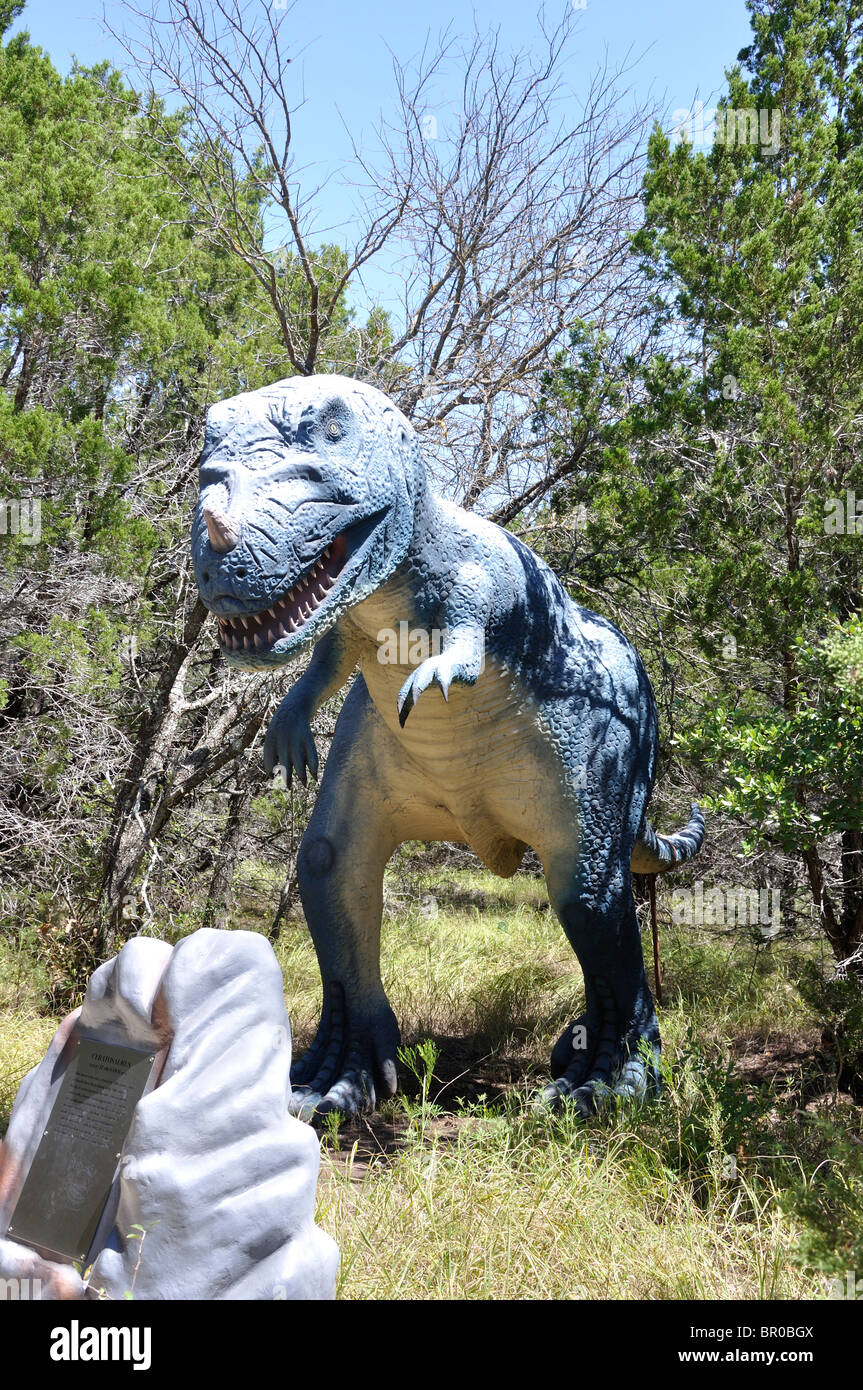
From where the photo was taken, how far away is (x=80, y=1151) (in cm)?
255

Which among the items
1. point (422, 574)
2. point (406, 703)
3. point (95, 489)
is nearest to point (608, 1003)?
Result: point (406, 703)

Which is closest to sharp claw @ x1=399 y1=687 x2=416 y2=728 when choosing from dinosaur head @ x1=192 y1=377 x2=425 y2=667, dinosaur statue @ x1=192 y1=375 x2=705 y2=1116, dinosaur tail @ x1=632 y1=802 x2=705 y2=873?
dinosaur statue @ x1=192 y1=375 x2=705 y2=1116

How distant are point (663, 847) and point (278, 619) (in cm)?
228

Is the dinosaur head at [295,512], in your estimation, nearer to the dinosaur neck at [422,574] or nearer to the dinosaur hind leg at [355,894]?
the dinosaur neck at [422,574]

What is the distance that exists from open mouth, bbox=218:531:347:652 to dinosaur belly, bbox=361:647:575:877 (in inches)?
26.3

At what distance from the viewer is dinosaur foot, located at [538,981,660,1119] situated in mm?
3957

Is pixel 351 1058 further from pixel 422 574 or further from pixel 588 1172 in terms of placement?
pixel 422 574

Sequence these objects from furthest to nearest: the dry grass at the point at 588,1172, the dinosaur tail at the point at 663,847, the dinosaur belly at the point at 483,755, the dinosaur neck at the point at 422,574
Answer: the dinosaur tail at the point at 663,847, the dinosaur belly at the point at 483,755, the dinosaur neck at the point at 422,574, the dry grass at the point at 588,1172

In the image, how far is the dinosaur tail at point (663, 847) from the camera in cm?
460

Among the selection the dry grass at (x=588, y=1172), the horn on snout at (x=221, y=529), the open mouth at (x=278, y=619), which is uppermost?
the horn on snout at (x=221, y=529)

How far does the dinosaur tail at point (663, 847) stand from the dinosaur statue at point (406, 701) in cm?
1

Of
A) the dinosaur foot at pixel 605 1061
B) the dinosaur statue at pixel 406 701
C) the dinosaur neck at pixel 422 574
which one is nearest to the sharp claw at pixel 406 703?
the dinosaur statue at pixel 406 701

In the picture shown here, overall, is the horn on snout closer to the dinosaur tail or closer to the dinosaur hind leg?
the dinosaur hind leg
